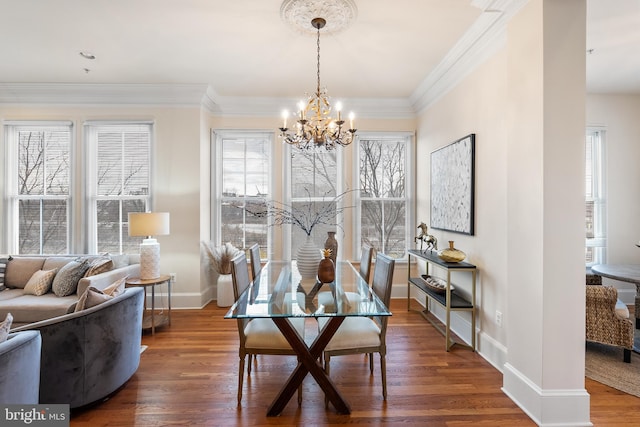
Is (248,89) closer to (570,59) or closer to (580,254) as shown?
(570,59)

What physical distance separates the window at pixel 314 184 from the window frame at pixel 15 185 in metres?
2.93

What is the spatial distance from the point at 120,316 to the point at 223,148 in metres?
2.87

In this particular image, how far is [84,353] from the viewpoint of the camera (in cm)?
→ 197


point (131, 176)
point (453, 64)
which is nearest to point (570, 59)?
point (453, 64)

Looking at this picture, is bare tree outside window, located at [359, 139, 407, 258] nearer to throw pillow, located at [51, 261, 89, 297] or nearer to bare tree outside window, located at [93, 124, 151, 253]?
bare tree outside window, located at [93, 124, 151, 253]

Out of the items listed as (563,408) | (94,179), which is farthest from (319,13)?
(94,179)

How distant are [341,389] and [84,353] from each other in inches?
68.2

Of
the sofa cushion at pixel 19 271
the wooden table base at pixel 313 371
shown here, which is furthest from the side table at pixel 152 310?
the wooden table base at pixel 313 371

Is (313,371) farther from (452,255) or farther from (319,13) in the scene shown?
(319,13)

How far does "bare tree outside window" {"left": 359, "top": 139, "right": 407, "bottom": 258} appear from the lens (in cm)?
459

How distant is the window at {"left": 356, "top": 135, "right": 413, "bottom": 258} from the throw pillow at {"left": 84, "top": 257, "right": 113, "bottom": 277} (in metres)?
3.16

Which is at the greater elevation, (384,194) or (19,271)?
(384,194)

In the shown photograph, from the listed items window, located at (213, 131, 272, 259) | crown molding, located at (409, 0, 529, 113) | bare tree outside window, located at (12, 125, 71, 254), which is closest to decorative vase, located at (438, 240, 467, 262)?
crown molding, located at (409, 0, 529, 113)

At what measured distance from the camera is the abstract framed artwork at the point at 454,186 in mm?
2998
